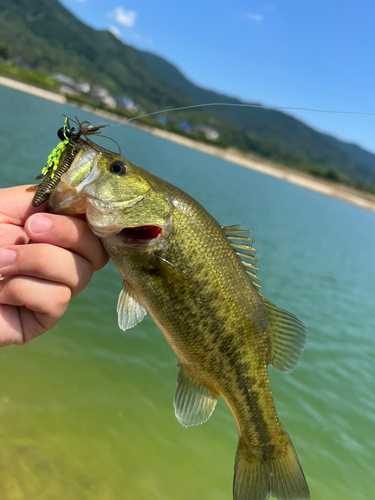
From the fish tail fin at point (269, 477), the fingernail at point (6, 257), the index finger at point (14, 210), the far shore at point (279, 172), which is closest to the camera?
the fingernail at point (6, 257)

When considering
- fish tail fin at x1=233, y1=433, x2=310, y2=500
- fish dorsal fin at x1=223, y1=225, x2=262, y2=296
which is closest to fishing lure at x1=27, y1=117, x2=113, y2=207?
fish dorsal fin at x1=223, y1=225, x2=262, y2=296

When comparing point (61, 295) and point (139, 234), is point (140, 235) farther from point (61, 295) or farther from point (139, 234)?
point (61, 295)

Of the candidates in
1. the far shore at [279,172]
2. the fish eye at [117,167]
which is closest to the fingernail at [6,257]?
the fish eye at [117,167]

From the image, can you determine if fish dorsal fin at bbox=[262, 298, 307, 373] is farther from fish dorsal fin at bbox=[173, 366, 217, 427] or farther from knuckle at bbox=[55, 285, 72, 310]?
knuckle at bbox=[55, 285, 72, 310]

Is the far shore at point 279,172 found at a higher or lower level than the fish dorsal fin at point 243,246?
higher

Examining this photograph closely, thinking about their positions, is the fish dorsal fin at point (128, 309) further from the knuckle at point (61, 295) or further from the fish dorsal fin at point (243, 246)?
the fish dorsal fin at point (243, 246)

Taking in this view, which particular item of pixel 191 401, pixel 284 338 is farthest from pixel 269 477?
pixel 284 338

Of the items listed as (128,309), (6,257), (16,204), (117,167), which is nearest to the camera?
(6,257)

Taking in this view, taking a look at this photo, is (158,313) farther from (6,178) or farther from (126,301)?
(6,178)
